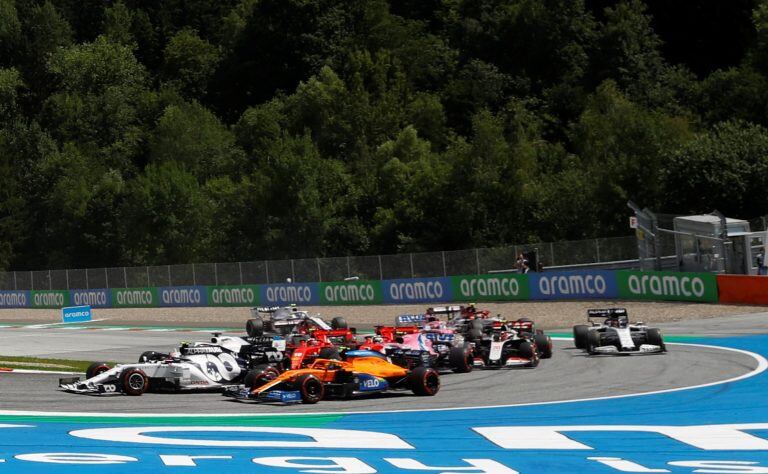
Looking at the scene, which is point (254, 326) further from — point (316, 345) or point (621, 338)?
point (316, 345)

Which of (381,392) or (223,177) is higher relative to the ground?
(223,177)

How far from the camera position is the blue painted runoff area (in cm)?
1430

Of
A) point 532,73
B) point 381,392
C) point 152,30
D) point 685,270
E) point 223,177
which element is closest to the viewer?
point 381,392

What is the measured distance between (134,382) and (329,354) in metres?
3.93

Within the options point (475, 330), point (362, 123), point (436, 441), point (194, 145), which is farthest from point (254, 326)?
point (194, 145)

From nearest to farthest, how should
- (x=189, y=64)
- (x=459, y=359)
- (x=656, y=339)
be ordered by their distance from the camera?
(x=459, y=359), (x=656, y=339), (x=189, y=64)

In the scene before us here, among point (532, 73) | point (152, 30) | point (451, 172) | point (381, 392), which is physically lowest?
point (381, 392)

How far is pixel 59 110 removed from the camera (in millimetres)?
115188

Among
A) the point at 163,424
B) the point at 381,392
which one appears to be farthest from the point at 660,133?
the point at 163,424

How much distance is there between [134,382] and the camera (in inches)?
916

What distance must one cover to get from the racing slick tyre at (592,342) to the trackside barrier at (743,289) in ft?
45.9

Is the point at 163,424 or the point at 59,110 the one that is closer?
the point at 163,424

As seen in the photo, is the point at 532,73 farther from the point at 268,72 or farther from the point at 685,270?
the point at 685,270

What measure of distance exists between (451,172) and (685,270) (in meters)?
28.4
